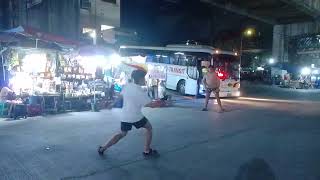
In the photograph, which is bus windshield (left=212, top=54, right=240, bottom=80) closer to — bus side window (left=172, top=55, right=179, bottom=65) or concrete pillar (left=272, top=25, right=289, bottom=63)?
bus side window (left=172, top=55, right=179, bottom=65)

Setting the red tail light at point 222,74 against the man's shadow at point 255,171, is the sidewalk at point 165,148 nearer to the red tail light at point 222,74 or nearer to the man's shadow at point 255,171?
the man's shadow at point 255,171

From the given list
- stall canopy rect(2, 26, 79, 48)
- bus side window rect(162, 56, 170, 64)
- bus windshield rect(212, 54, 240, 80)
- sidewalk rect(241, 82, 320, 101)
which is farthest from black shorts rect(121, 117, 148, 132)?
sidewalk rect(241, 82, 320, 101)

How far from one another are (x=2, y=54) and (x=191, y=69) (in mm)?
11551

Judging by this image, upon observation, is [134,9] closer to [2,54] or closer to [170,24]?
[170,24]

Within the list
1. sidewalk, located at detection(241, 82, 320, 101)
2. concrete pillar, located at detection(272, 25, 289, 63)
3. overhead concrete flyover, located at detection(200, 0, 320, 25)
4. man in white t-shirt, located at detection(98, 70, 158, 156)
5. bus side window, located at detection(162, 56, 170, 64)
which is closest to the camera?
man in white t-shirt, located at detection(98, 70, 158, 156)

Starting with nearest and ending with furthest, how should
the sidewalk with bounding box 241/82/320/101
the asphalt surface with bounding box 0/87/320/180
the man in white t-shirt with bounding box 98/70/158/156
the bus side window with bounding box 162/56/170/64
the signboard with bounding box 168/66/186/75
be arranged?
the asphalt surface with bounding box 0/87/320/180 → the man in white t-shirt with bounding box 98/70/158/156 → the signboard with bounding box 168/66/186/75 → the sidewalk with bounding box 241/82/320/101 → the bus side window with bounding box 162/56/170/64

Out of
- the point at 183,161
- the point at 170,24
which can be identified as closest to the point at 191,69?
the point at 183,161

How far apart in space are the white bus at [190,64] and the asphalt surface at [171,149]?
8.67 metres

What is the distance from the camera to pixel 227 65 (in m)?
23.2

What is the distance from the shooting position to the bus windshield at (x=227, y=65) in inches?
893

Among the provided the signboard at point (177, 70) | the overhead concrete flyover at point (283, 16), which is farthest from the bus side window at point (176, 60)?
the overhead concrete flyover at point (283, 16)

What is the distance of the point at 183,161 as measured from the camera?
7.48m

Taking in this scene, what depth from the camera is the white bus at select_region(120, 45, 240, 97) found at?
2225 cm

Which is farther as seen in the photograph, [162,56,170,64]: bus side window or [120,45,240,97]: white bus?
[162,56,170,64]: bus side window
